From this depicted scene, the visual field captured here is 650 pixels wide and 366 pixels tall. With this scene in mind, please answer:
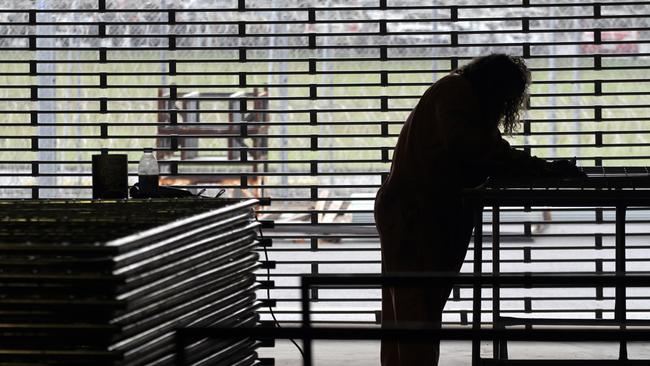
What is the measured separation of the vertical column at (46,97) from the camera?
24.4 feet

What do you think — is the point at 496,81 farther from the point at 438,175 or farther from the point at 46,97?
the point at 46,97

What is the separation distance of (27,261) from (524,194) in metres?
2.45

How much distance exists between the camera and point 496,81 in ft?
14.3

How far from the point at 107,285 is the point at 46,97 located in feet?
19.7

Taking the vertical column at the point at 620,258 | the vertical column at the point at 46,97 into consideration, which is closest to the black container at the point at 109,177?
the vertical column at the point at 620,258

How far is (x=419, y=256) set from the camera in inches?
174

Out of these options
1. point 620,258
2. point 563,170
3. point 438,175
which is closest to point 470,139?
point 438,175

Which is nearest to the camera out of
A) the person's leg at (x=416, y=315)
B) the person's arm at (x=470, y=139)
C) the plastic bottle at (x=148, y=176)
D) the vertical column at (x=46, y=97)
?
the plastic bottle at (x=148, y=176)

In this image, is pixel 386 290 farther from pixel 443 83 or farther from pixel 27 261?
pixel 27 261

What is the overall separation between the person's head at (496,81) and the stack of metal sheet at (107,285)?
2.25 m

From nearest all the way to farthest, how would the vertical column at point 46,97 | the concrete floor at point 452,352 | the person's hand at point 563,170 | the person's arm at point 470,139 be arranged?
the person's hand at point 563,170 → the person's arm at point 470,139 → the concrete floor at point 452,352 → the vertical column at point 46,97

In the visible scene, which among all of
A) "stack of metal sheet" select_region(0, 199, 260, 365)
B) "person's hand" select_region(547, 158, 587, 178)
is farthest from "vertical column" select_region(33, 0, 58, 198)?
"stack of metal sheet" select_region(0, 199, 260, 365)

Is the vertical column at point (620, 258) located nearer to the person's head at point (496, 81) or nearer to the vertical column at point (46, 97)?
the person's head at point (496, 81)

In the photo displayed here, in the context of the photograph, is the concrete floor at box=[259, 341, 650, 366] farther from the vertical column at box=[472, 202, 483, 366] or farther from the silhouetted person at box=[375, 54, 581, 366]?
the vertical column at box=[472, 202, 483, 366]
